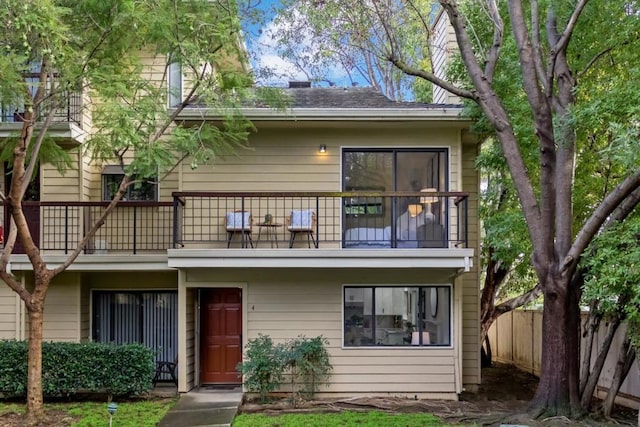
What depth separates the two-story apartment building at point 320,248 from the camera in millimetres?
9898

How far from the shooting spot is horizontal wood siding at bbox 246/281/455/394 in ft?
33.2

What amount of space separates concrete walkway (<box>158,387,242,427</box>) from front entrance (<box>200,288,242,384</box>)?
1.61 feet

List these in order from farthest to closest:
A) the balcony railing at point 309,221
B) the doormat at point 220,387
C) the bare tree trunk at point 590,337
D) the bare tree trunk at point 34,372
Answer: the doormat at point 220,387 < the balcony railing at point 309,221 < the bare tree trunk at point 590,337 < the bare tree trunk at point 34,372

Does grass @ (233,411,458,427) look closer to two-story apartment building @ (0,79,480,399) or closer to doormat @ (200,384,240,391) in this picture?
two-story apartment building @ (0,79,480,399)

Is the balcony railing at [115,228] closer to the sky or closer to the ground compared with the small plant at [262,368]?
closer to the sky

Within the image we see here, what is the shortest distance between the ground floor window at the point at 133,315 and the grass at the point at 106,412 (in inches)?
77.6

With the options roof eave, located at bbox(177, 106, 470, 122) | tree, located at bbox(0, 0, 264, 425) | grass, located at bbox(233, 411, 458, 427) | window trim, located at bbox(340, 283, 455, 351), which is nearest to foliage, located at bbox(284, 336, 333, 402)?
window trim, located at bbox(340, 283, 455, 351)

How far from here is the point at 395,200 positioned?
1012 centimetres

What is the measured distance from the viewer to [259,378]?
9.67 meters

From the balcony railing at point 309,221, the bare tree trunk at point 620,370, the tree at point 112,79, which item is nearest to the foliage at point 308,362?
the balcony railing at point 309,221

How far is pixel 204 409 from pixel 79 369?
7.65ft

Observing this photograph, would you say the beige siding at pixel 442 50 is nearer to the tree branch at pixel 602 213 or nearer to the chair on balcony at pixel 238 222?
the tree branch at pixel 602 213

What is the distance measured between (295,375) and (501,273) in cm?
619

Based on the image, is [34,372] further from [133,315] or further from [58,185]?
[58,185]
